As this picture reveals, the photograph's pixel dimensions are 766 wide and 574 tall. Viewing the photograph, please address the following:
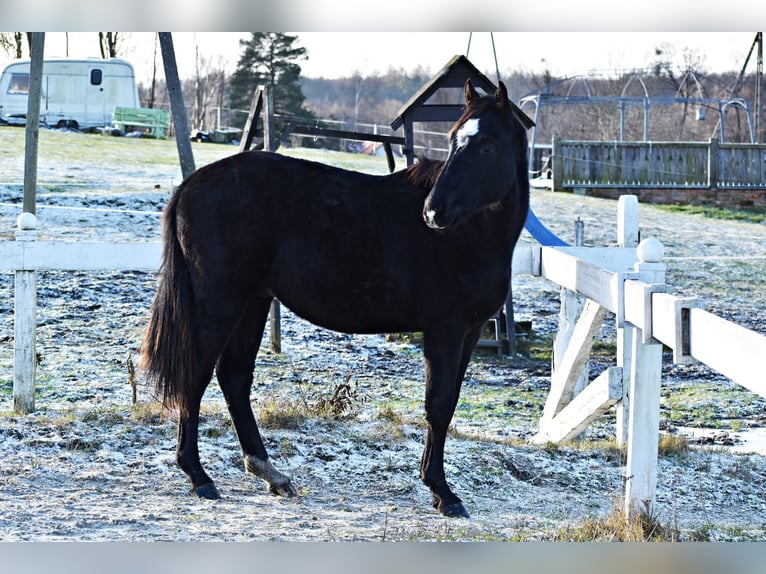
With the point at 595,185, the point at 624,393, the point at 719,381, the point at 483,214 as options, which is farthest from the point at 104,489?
the point at 595,185

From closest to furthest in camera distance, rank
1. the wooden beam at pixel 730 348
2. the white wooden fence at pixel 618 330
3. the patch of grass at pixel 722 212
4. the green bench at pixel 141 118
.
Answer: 1. the wooden beam at pixel 730 348
2. the white wooden fence at pixel 618 330
3. the patch of grass at pixel 722 212
4. the green bench at pixel 141 118

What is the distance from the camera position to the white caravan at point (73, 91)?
2777 cm

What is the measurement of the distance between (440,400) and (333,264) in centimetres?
86

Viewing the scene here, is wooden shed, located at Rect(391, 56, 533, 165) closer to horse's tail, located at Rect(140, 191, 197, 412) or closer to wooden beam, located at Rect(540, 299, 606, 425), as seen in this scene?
wooden beam, located at Rect(540, 299, 606, 425)

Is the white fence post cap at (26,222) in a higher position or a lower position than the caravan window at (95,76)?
lower

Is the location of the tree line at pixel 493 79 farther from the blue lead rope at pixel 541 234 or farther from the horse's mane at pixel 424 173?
the horse's mane at pixel 424 173

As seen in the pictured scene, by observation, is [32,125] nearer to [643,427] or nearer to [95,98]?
[643,427]

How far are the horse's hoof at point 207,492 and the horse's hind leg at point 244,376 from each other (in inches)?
11.3

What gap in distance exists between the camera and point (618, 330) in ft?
18.1

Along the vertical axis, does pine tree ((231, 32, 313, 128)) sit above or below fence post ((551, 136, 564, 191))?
above

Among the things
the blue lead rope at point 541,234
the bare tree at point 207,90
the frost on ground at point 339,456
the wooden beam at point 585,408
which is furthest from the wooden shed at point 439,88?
the bare tree at point 207,90

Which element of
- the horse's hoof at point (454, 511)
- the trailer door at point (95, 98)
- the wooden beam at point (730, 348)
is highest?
the trailer door at point (95, 98)

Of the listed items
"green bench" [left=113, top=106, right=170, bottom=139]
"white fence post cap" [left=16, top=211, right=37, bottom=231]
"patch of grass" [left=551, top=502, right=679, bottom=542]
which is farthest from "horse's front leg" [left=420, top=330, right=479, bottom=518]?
"green bench" [left=113, top=106, right=170, bottom=139]

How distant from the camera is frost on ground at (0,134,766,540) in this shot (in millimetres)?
4367
